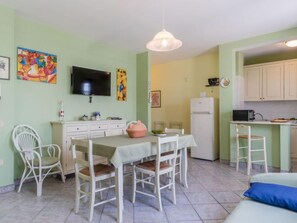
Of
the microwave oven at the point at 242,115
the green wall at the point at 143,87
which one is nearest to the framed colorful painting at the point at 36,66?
the green wall at the point at 143,87

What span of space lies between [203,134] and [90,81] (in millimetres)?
2803

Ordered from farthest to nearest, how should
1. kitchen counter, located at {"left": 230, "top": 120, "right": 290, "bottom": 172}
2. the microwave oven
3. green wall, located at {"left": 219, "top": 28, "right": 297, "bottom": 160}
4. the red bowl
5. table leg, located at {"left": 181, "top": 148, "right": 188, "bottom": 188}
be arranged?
green wall, located at {"left": 219, "top": 28, "right": 297, "bottom": 160}, the microwave oven, kitchen counter, located at {"left": 230, "top": 120, "right": 290, "bottom": 172}, table leg, located at {"left": 181, "top": 148, "right": 188, "bottom": 188}, the red bowl

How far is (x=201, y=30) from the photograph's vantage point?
3807 mm

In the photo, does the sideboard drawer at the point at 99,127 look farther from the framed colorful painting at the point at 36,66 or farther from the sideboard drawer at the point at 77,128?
the framed colorful painting at the point at 36,66

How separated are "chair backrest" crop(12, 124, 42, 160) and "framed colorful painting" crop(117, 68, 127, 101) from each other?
2.08 meters

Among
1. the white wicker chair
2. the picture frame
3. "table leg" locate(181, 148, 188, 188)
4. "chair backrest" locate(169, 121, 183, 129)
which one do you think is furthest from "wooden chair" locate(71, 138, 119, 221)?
the picture frame

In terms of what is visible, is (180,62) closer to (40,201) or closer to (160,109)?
(160,109)

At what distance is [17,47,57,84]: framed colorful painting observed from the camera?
129 inches

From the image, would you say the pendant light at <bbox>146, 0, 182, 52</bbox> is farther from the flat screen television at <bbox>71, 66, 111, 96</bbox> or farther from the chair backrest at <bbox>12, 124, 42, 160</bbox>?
the chair backrest at <bbox>12, 124, 42, 160</bbox>

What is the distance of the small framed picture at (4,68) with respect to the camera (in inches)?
114

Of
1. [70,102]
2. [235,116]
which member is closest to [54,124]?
[70,102]

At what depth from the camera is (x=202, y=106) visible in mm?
4828

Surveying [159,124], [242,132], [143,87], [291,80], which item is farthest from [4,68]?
[291,80]

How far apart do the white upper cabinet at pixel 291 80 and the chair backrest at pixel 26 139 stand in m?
5.37
